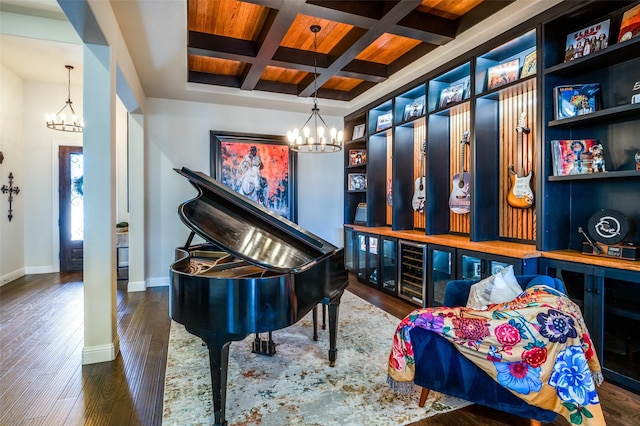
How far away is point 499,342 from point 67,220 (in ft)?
23.0

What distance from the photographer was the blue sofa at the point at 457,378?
1.66 meters

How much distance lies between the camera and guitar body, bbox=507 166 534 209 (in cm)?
316

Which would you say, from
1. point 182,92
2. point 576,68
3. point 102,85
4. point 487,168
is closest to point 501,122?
point 487,168

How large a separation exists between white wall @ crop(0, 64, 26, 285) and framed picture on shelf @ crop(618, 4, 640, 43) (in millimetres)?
7274

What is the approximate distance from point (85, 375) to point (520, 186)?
4143 millimetres

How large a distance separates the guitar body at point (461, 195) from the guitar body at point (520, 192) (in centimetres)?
47

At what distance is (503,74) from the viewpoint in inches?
128

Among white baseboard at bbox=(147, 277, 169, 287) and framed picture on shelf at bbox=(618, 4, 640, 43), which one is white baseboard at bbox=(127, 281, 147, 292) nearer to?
white baseboard at bbox=(147, 277, 169, 287)

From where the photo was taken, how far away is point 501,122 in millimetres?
3529

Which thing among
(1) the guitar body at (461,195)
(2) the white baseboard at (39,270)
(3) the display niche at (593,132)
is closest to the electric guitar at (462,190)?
(1) the guitar body at (461,195)

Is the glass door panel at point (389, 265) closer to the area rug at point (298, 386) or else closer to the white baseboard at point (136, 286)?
the area rug at point (298, 386)

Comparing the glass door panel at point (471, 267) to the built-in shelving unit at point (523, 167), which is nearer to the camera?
the built-in shelving unit at point (523, 167)

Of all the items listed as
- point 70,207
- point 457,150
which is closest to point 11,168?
point 70,207

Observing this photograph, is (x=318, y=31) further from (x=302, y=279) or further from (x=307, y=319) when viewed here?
(x=307, y=319)
